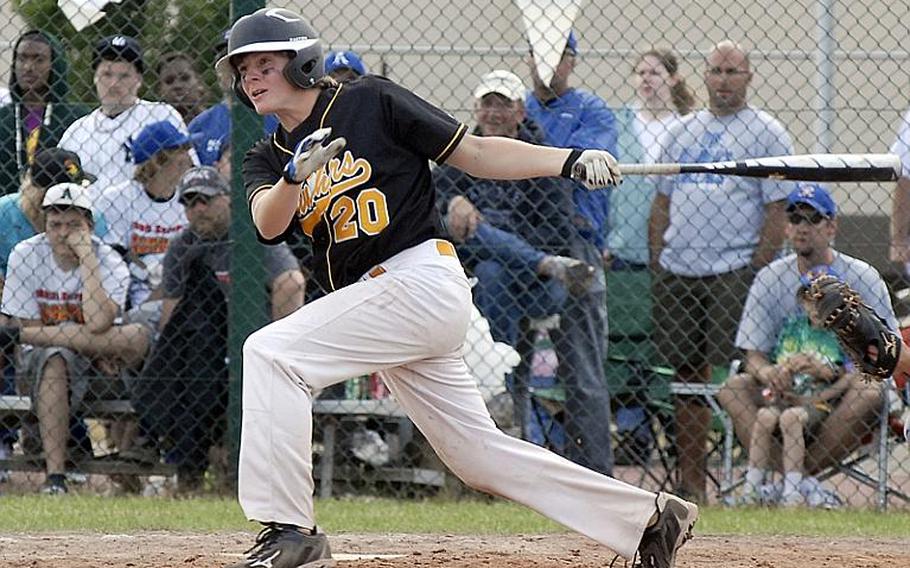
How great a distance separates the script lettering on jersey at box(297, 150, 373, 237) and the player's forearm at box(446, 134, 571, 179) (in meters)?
0.28

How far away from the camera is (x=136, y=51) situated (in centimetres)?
739

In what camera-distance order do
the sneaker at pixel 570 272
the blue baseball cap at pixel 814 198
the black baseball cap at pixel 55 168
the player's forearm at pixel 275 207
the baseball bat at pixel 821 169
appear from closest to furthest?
the player's forearm at pixel 275 207
the baseball bat at pixel 821 169
the blue baseball cap at pixel 814 198
the sneaker at pixel 570 272
the black baseball cap at pixel 55 168

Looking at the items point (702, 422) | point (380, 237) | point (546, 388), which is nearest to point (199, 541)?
point (380, 237)

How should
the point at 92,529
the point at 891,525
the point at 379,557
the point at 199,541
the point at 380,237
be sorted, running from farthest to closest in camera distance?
1. the point at 891,525
2. the point at 92,529
3. the point at 199,541
4. the point at 379,557
5. the point at 380,237

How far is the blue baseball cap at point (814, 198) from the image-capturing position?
688cm

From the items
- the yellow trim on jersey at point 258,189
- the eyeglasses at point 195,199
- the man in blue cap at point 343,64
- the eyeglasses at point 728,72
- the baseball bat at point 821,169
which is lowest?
the yellow trim on jersey at point 258,189

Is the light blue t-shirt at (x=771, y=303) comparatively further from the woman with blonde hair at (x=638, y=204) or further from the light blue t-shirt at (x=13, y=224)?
the light blue t-shirt at (x=13, y=224)

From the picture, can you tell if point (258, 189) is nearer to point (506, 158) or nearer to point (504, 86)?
point (506, 158)

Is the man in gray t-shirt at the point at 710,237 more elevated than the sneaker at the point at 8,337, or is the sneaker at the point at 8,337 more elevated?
the man in gray t-shirt at the point at 710,237

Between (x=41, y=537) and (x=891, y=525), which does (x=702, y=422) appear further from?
(x=41, y=537)

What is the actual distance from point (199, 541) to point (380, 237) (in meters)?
1.75

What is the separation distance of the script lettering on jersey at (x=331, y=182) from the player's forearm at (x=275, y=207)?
47mm

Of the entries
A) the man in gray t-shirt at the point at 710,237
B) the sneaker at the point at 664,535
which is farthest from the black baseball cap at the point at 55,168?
the sneaker at the point at 664,535

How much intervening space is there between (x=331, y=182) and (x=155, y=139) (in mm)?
3267
